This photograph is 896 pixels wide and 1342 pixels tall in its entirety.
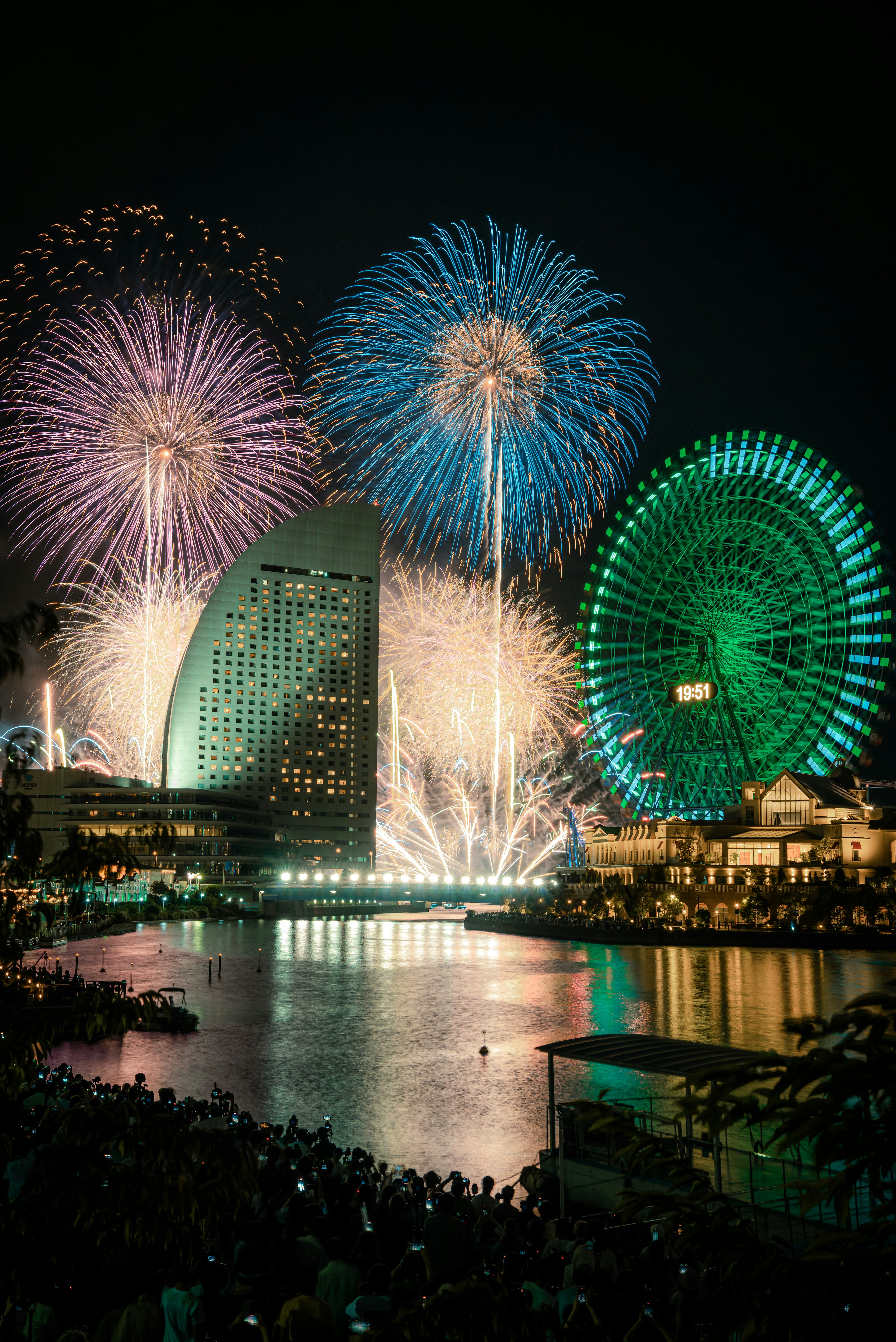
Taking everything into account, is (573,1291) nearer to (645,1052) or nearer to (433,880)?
(645,1052)

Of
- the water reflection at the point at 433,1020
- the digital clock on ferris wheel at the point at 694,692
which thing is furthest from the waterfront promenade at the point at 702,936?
the digital clock on ferris wheel at the point at 694,692

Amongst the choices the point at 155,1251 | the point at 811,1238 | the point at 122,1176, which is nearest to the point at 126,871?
the point at 122,1176

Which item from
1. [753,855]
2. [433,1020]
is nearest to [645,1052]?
[433,1020]

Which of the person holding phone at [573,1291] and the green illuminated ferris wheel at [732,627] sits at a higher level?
the green illuminated ferris wheel at [732,627]

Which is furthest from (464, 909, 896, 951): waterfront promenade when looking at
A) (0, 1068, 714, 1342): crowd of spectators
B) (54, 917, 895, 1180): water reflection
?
(0, 1068, 714, 1342): crowd of spectators

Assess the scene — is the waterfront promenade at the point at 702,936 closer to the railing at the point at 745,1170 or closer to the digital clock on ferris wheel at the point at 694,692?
the digital clock on ferris wheel at the point at 694,692

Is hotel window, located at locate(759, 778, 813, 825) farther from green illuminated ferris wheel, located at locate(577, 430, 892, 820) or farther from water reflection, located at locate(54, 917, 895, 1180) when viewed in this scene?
water reflection, located at locate(54, 917, 895, 1180)
